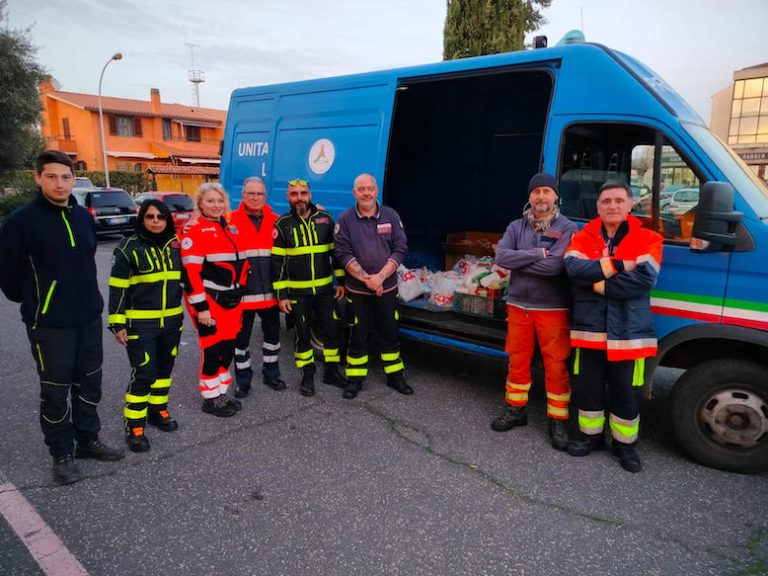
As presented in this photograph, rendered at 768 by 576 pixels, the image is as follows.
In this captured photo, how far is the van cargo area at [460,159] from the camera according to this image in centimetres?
603

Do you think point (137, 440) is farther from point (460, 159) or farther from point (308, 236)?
point (460, 159)

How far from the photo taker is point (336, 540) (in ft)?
8.97

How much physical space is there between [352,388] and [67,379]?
7.09ft

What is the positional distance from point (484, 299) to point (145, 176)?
33.7 meters

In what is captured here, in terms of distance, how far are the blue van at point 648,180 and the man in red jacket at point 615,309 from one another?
0.27m

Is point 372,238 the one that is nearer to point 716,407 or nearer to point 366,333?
point 366,333

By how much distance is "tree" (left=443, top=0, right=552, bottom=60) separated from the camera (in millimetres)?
10320

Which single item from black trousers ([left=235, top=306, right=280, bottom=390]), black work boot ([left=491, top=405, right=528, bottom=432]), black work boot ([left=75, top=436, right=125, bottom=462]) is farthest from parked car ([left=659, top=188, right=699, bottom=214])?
black work boot ([left=75, top=436, right=125, bottom=462])

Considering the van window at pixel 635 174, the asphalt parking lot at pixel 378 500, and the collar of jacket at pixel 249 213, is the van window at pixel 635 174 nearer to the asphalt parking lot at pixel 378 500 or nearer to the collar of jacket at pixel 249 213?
the asphalt parking lot at pixel 378 500

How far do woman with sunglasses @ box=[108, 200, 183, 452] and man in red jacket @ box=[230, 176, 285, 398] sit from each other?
719 millimetres

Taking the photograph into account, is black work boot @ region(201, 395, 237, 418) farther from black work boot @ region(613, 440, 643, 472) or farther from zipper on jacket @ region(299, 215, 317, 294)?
black work boot @ region(613, 440, 643, 472)

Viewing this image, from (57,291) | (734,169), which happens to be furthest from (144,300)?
(734,169)

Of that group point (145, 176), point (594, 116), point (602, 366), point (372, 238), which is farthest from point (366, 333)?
point (145, 176)

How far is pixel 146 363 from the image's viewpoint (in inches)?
143
